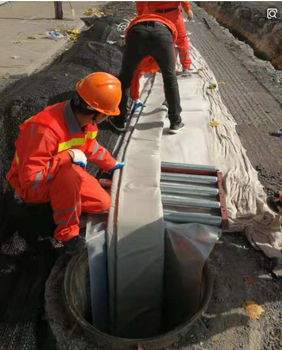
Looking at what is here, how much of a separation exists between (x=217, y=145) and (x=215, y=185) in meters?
0.88

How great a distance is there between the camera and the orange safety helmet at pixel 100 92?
2.66 metres

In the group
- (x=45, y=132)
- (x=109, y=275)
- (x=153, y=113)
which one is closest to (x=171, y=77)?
(x=153, y=113)

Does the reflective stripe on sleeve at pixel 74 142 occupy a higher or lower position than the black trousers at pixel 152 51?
lower

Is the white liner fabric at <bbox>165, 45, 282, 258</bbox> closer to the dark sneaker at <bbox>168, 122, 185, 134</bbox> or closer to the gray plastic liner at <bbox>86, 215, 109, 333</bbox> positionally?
the dark sneaker at <bbox>168, 122, 185, 134</bbox>

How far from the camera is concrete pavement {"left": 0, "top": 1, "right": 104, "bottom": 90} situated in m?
6.32

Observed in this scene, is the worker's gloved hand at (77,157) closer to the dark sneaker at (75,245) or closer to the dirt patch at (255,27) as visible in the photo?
the dark sneaker at (75,245)

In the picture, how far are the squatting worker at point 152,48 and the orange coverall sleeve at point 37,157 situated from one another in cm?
172

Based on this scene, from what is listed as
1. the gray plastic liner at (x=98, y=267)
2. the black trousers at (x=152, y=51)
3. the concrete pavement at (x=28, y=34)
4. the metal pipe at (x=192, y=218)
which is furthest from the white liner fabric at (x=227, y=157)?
the concrete pavement at (x=28, y=34)

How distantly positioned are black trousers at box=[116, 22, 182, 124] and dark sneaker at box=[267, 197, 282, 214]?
5.15ft

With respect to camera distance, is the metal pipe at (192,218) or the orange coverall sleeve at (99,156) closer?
the metal pipe at (192,218)

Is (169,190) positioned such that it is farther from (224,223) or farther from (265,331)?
(265,331)

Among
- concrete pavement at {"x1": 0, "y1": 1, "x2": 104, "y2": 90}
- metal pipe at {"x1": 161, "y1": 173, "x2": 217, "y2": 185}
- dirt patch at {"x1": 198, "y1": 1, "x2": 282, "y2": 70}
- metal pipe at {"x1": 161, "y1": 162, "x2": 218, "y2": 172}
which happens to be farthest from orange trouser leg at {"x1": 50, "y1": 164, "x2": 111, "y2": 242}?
dirt patch at {"x1": 198, "y1": 1, "x2": 282, "y2": 70}

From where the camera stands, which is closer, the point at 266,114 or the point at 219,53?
the point at 266,114

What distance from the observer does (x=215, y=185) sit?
3.50m
